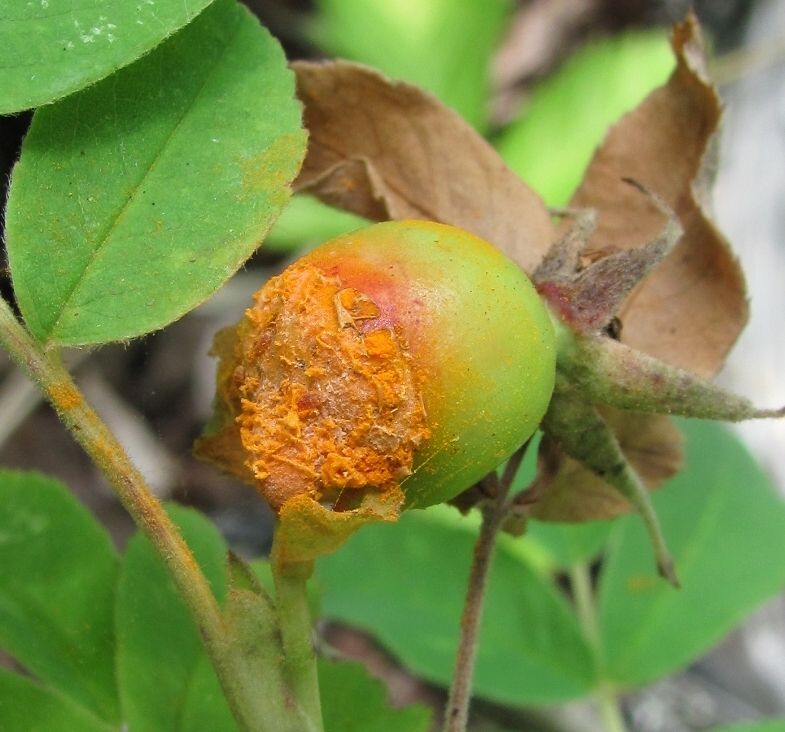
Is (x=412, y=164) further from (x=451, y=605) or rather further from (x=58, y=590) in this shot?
(x=451, y=605)

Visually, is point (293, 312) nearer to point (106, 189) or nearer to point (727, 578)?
point (106, 189)

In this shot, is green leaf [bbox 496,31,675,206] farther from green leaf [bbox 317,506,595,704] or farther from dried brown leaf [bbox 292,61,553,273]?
dried brown leaf [bbox 292,61,553,273]

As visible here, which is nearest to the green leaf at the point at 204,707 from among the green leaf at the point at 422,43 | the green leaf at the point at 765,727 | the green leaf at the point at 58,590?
the green leaf at the point at 58,590

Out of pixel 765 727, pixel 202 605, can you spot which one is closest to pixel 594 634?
pixel 765 727

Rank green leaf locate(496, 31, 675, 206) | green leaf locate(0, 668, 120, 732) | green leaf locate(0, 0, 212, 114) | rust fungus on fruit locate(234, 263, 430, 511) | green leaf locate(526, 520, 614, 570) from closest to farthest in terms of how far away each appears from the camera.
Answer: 1. rust fungus on fruit locate(234, 263, 430, 511)
2. green leaf locate(0, 0, 212, 114)
3. green leaf locate(0, 668, 120, 732)
4. green leaf locate(526, 520, 614, 570)
5. green leaf locate(496, 31, 675, 206)

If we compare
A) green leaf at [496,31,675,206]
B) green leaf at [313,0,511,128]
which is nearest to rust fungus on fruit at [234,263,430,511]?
green leaf at [496,31,675,206]

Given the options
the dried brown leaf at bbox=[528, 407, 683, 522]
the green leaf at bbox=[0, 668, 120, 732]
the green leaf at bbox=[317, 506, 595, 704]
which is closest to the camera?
the green leaf at bbox=[0, 668, 120, 732]
